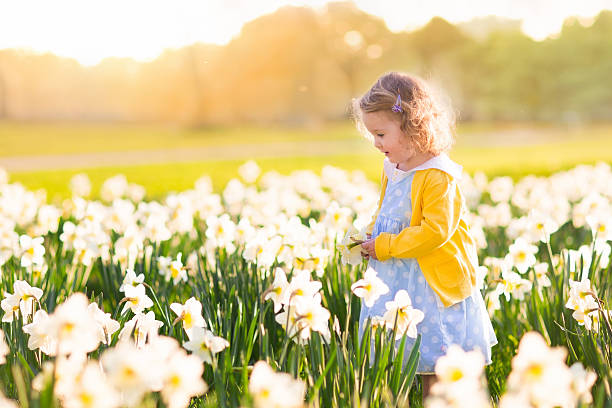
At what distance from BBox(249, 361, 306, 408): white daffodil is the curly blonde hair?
1.47 m

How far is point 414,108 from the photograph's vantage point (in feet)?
8.74

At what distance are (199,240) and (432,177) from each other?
220 centimetres

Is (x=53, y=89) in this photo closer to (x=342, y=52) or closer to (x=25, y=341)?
(x=342, y=52)

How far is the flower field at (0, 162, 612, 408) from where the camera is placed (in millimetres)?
1467

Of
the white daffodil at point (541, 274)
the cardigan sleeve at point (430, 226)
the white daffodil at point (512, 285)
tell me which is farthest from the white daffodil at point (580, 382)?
the white daffodil at point (541, 274)

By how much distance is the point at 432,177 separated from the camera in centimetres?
261

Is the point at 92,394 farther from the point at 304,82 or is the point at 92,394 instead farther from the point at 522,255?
the point at 304,82

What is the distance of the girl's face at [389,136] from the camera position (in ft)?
8.76

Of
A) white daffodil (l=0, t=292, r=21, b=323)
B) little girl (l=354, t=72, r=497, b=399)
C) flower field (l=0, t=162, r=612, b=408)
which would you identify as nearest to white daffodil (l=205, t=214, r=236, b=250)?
flower field (l=0, t=162, r=612, b=408)

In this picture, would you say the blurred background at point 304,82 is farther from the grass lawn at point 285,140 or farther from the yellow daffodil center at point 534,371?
the yellow daffodil center at point 534,371

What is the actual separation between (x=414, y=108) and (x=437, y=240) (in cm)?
58

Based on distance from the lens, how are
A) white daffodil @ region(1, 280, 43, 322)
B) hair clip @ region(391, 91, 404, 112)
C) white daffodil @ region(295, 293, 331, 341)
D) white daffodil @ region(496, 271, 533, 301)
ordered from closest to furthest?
white daffodil @ region(295, 293, 331, 341), white daffodil @ region(1, 280, 43, 322), hair clip @ region(391, 91, 404, 112), white daffodil @ region(496, 271, 533, 301)

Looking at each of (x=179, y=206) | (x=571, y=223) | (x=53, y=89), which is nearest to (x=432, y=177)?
(x=179, y=206)

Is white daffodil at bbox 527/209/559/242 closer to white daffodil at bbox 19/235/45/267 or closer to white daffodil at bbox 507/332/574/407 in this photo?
white daffodil at bbox 507/332/574/407
